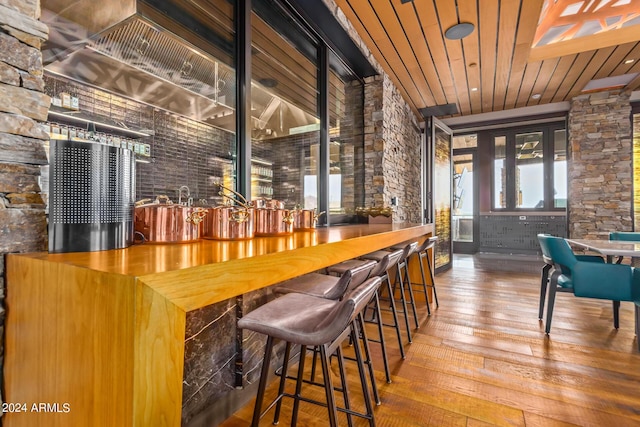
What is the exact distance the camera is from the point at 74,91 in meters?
1.53

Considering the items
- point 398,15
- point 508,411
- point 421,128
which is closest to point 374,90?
point 398,15

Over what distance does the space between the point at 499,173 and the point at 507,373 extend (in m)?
6.28

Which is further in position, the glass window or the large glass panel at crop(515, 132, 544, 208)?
the large glass panel at crop(515, 132, 544, 208)

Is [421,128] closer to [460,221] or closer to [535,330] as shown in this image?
[460,221]

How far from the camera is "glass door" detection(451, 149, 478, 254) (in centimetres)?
750

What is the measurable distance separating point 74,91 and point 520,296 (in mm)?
4486

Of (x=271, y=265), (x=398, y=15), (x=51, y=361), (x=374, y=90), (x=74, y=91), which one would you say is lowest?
(x=51, y=361)

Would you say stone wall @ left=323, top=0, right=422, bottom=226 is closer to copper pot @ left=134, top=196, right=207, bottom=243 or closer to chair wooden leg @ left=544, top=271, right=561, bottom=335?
chair wooden leg @ left=544, top=271, right=561, bottom=335

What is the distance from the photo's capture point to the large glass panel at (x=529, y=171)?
6809 mm

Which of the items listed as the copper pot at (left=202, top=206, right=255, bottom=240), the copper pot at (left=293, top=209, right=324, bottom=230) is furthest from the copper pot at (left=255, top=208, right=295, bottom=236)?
the copper pot at (left=293, top=209, right=324, bottom=230)

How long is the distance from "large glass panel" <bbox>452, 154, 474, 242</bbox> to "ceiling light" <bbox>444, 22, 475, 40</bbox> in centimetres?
467

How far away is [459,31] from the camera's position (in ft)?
10.8

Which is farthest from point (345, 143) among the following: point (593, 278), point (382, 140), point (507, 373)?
point (507, 373)

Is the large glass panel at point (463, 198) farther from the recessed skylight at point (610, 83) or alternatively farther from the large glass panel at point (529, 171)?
the recessed skylight at point (610, 83)
